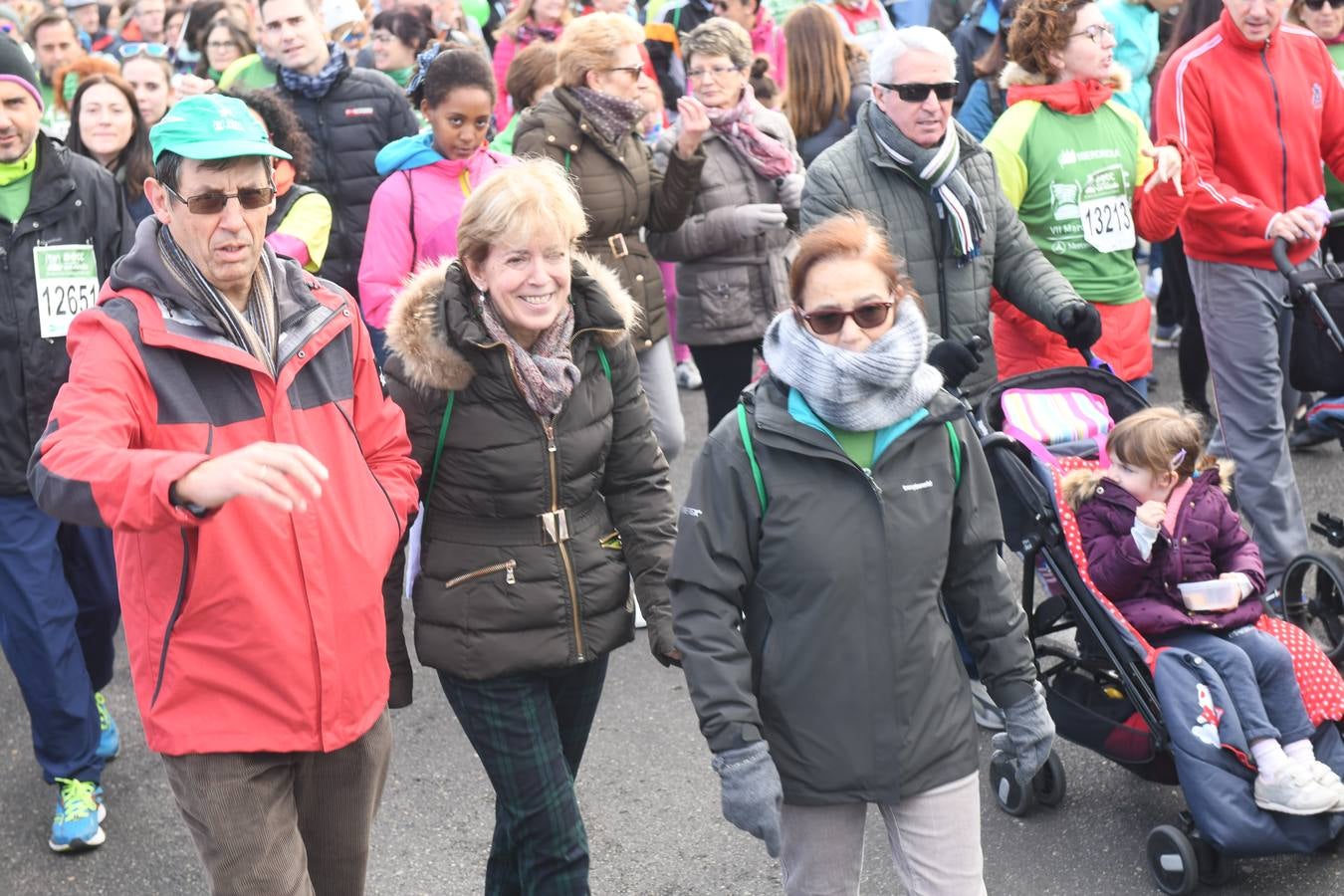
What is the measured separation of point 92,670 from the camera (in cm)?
540

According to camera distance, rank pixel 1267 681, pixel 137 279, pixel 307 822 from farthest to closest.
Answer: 1. pixel 1267 681
2. pixel 307 822
3. pixel 137 279

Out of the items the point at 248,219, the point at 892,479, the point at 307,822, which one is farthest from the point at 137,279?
the point at 892,479

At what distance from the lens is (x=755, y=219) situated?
670 centimetres

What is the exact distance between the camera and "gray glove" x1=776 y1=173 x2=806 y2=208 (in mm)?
6926

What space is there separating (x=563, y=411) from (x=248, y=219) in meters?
0.83

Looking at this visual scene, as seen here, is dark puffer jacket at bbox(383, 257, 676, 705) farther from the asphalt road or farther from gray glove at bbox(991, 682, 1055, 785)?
the asphalt road

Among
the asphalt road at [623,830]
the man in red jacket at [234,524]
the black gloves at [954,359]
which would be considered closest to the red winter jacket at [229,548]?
the man in red jacket at [234,524]

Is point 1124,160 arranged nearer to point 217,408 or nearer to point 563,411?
point 563,411

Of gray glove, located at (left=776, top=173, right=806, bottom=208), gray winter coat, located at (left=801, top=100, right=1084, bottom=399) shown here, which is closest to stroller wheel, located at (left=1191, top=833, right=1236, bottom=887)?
gray winter coat, located at (left=801, top=100, right=1084, bottom=399)

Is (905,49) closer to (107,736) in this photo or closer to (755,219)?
Answer: (755,219)

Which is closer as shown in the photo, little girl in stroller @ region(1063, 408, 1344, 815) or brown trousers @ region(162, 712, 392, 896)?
brown trousers @ region(162, 712, 392, 896)

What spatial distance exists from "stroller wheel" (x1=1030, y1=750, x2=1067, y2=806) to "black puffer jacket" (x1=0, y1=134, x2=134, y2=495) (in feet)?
10.2

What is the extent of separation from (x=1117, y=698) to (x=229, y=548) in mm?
2700

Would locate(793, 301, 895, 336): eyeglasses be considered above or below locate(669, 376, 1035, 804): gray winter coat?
above
